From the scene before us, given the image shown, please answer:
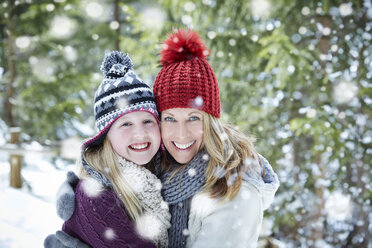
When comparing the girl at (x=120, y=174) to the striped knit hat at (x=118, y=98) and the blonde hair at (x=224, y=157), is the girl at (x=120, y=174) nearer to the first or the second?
the striped knit hat at (x=118, y=98)

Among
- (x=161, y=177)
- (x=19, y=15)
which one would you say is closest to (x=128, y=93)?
(x=161, y=177)

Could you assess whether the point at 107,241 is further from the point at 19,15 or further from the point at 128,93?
the point at 19,15

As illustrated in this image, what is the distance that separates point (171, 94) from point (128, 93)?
0.97ft

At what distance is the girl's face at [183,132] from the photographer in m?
2.24

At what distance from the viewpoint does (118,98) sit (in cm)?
225

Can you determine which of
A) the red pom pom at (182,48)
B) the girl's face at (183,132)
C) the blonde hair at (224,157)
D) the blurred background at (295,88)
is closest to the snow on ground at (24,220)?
the blurred background at (295,88)

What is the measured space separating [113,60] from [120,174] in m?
0.84

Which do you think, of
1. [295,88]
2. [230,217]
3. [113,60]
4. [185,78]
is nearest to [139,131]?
[185,78]

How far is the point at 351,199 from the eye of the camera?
574 cm

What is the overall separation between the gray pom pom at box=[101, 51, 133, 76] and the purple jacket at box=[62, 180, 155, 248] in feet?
2.93

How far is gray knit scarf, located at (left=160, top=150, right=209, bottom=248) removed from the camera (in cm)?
209

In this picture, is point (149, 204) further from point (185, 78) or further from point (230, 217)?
point (185, 78)

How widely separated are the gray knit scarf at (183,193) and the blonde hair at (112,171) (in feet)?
0.74

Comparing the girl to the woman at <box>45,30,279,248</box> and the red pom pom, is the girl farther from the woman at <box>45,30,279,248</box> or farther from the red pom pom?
the red pom pom
